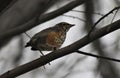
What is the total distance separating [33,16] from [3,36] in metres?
0.32

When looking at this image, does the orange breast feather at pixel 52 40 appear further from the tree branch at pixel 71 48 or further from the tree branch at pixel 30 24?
the tree branch at pixel 71 48

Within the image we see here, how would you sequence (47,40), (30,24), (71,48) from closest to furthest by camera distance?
(71,48) < (30,24) < (47,40)

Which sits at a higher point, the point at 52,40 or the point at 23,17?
the point at 23,17

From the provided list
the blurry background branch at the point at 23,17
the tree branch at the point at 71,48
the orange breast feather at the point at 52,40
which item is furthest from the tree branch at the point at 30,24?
the tree branch at the point at 71,48

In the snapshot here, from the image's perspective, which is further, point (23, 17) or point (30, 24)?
point (23, 17)

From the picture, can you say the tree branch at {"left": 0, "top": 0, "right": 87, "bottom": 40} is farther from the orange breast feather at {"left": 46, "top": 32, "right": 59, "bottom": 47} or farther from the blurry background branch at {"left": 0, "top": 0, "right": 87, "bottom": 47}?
the orange breast feather at {"left": 46, "top": 32, "right": 59, "bottom": 47}

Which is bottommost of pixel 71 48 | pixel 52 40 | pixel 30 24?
pixel 71 48

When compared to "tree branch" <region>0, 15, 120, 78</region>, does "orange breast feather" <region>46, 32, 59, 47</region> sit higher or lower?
higher

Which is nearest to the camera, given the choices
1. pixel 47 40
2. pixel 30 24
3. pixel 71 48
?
pixel 71 48

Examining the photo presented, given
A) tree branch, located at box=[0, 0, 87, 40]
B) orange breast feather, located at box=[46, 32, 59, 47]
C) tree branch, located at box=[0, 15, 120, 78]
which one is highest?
tree branch, located at box=[0, 0, 87, 40]

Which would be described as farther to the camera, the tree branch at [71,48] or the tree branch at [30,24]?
the tree branch at [30,24]

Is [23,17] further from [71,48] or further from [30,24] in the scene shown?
[71,48]

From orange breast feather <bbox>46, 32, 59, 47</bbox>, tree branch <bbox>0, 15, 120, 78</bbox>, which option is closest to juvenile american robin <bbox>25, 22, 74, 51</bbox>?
orange breast feather <bbox>46, 32, 59, 47</bbox>

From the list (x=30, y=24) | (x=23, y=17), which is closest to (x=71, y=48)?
(x=30, y=24)
